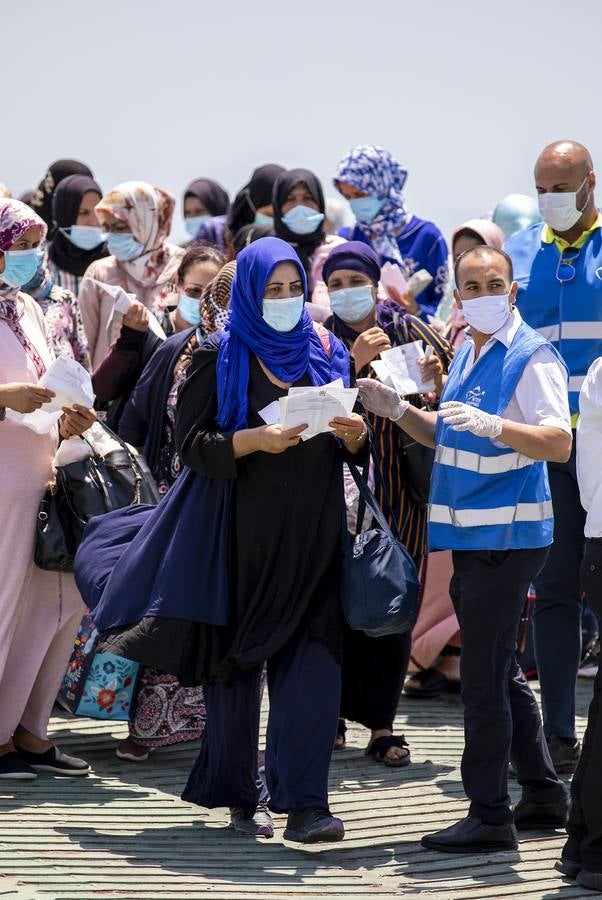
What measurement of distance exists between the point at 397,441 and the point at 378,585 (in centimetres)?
154

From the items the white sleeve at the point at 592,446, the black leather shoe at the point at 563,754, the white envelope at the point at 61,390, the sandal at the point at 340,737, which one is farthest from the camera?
the sandal at the point at 340,737

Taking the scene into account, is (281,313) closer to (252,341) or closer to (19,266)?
(252,341)

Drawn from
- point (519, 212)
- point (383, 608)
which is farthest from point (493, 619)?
point (519, 212)

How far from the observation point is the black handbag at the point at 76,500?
6484 mm

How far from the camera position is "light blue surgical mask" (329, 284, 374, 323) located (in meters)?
7.10

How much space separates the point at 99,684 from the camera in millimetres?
7164

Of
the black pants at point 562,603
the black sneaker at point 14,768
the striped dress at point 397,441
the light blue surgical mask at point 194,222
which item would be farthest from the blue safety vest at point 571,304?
the light blue surgical mask at point 194,222

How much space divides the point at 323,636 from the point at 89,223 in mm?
4618

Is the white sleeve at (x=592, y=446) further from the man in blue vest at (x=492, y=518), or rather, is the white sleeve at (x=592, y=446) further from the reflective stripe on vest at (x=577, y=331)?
the reflective stripe on vest at (x=577, y=331)

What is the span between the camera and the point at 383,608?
18.6 ft

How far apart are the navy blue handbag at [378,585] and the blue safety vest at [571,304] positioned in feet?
4.28

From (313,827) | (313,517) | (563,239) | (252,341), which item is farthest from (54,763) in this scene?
(563,239)

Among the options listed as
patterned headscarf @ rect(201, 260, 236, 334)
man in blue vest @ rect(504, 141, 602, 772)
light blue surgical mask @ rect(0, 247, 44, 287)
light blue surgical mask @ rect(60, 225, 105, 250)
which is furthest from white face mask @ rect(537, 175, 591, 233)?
light blue surgical mask @ rect(60, 225, 105, 250)

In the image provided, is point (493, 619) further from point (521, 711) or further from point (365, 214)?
point (365, 214)
